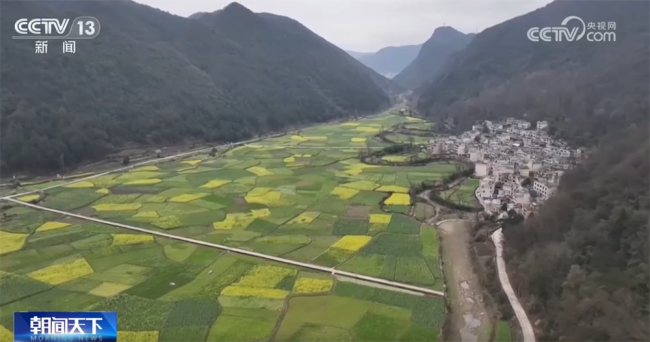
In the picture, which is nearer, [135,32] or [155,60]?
[155,60]

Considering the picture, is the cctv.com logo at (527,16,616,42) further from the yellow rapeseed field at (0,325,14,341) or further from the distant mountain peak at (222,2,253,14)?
the distant mountain peak at (222,2,253,14)

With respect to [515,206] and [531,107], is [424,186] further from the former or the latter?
[531,107]

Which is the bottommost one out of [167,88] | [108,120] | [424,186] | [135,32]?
[424,186]

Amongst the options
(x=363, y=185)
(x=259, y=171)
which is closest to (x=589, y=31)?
(x=363, y=185)

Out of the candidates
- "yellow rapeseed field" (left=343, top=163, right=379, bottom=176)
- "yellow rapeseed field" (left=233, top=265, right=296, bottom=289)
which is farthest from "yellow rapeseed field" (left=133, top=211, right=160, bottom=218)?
"yellow rapeseed field" (left=343, top=163, right=379, bottom=176)

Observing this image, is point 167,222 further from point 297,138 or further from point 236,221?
point 297,138

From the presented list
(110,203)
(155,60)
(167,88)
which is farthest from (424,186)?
(155,60)
